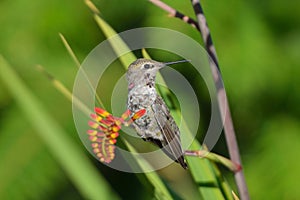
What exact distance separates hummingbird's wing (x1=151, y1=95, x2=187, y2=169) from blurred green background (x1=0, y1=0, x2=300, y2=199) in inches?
43.3

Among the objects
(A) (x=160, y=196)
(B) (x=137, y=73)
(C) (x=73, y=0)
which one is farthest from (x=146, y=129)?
(C) (x=73, y=0)

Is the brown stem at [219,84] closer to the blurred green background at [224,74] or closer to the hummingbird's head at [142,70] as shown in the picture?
the hummingbird's head at [142,70]

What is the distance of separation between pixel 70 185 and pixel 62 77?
45cm

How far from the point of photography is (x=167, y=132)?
37.4 inches

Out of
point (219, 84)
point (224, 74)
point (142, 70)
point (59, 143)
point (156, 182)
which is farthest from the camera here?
point (224, 74)

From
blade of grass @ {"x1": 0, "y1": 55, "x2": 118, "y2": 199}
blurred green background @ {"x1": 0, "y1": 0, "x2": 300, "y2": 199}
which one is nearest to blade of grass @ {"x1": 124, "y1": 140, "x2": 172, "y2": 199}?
blade of grass @ {"x1": 0, "y1": 55, "x2": 118, "y2": 199}

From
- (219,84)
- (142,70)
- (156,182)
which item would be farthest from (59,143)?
(219,84)

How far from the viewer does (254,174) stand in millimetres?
2129

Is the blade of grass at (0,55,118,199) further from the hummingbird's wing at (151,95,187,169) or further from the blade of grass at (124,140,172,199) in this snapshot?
the hummingbird's wing at (151,95,187,169)

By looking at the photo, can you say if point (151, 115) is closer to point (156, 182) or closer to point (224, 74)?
point (156, 182)

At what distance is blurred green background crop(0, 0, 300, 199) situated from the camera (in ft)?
6.84

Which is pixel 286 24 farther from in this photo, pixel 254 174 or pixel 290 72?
pixel 254 174

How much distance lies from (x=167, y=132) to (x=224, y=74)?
1152 mm

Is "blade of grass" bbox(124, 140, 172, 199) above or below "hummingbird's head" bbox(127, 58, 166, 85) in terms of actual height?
below
